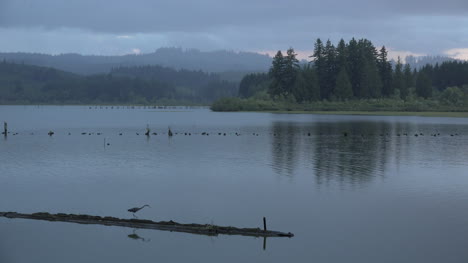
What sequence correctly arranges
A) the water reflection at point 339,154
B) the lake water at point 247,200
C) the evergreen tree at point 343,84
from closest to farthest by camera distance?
the lake water at point 247,200
the water reflection at point 339,154
the evergreen tree at point 343,84

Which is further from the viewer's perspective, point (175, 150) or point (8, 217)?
point (175, 150)

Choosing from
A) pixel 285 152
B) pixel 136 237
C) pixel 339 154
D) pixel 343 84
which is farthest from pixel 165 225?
pixel 343 84

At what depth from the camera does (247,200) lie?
38.0 m

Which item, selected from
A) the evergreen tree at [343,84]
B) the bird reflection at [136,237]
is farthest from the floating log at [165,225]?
the evergreen tree at [343,84]

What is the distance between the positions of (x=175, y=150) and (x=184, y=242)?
47.4 meters

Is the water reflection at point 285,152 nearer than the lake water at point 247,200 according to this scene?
No

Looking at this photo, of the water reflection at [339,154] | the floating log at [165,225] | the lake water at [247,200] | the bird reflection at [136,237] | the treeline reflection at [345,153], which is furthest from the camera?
the treeline reflection at [345,153]

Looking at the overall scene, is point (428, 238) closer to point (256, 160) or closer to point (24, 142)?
point (256, 160)

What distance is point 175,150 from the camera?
74500mm

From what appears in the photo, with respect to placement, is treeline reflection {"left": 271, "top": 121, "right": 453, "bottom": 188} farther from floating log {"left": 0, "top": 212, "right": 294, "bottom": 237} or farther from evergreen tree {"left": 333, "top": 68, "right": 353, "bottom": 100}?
evergreen tree {"left": 333, "top": 68, "right": 353, "bottom": 100}

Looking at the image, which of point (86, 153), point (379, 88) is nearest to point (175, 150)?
point (86, 153)

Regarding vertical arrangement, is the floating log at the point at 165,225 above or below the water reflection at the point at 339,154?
above

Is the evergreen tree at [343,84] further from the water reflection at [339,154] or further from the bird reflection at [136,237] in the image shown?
the bird reflection at [136,237]

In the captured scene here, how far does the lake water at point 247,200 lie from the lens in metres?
26.6
